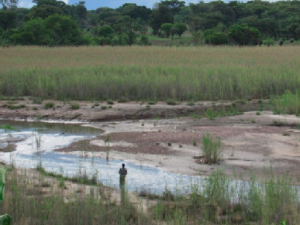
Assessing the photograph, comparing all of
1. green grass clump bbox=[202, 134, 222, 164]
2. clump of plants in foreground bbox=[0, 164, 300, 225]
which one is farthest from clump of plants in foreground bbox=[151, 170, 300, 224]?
green grass clump bbox=[202, 134, 222, 164]

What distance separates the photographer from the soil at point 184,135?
1088cm

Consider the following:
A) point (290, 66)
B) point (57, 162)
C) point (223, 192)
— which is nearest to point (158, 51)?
point (290, 66)

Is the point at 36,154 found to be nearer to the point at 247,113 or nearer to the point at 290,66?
the point at 247,113

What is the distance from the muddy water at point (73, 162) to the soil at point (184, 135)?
18.1 inches

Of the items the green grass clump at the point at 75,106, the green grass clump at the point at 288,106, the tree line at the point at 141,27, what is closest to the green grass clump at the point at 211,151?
the green grass clump at the point at 288,106

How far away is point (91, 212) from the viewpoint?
21.5ft

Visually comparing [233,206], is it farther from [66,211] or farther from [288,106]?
[288,106]

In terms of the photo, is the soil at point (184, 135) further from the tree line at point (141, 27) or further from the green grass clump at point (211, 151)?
the tree line at point (141, 27)

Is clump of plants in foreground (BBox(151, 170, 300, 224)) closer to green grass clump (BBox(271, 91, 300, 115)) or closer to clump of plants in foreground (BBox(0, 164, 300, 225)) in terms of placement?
clump of plants in foreground (BBox(0, 164, 300, 225))

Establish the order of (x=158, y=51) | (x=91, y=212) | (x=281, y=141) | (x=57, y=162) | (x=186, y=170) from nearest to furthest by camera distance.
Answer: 1. (x=91, y=212)
2. (x=186, y=170)
3. (x=57, y=162)
4. (x=281, y=141)
5. (x=158, y=51)

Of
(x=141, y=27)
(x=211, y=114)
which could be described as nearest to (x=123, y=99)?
(x=211, y=114)

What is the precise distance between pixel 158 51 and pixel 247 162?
2291 centimetres

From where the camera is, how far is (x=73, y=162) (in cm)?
1105

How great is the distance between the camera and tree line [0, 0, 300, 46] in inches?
1737
